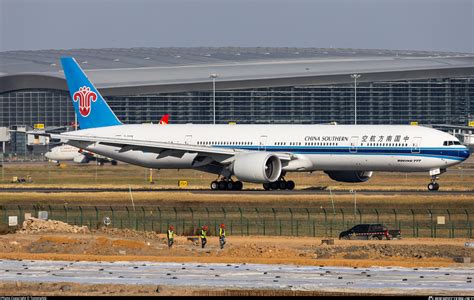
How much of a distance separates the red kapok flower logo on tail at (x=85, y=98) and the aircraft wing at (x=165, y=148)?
5.49 m

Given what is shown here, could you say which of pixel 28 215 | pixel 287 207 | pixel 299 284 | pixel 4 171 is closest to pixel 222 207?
pixel 287 207

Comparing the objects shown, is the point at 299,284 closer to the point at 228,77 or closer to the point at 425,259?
the point at 425,259

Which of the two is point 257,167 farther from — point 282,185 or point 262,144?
point 282,185

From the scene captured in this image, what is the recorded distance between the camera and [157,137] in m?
82.0

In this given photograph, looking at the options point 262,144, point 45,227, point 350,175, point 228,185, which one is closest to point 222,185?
point 228,185

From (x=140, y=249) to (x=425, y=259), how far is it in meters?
12.9

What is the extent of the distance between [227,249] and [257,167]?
77.5ft

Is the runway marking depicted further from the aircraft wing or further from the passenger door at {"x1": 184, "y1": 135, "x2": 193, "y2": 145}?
the passenger door at {"x1": 184, "y1": 135, "x2": 193, "y2": 145}

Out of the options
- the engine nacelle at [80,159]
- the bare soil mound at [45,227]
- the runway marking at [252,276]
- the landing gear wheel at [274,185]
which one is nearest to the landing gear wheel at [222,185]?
the landing gear wheel at [274,185]

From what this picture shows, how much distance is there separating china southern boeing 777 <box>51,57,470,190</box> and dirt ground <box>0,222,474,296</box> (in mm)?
18961

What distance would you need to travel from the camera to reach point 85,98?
85.4 meters

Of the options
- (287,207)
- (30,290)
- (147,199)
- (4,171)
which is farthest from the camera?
(4,171)

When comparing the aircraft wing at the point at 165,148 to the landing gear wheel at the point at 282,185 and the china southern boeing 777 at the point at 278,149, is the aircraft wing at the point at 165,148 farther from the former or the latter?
the landing gear wheel at the point at 282,185

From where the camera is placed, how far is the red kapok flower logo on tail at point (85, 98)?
8525 centimetres
